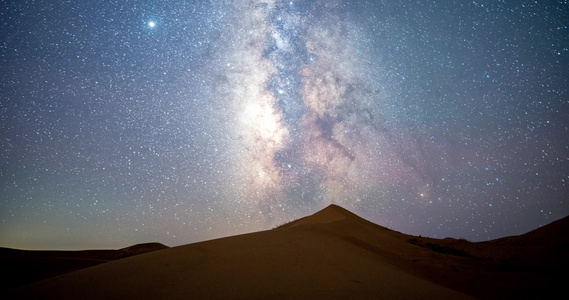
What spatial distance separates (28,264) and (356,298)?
15.3m

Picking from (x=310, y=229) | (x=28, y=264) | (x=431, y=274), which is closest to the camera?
(x=431, y=274)

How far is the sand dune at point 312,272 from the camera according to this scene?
16.7 feet

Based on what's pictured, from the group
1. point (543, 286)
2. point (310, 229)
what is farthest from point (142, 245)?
point (543, 286)

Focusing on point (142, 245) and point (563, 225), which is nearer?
point (563, 225)

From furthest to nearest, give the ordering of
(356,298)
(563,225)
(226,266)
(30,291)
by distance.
A: (563,225) → (226,266) → (30,291) → (356,298)

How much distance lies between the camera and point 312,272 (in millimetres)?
6070

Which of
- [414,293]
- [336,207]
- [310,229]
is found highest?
[336,207]

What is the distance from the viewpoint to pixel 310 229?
33.0 feet

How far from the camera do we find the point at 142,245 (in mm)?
26875

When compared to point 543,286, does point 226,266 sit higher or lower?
higher

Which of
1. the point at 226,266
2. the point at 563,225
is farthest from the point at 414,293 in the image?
the point at 563,225

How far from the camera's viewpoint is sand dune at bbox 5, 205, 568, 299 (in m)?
5.10

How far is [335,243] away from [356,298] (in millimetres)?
4074

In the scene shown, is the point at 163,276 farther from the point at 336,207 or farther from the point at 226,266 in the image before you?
the point at 336,207
